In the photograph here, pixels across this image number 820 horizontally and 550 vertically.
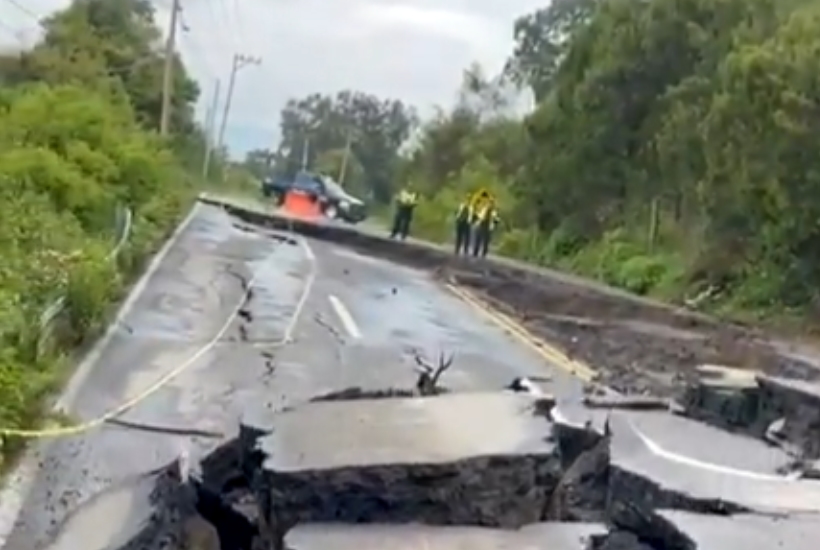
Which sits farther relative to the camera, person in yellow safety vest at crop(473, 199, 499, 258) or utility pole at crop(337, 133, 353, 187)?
utility pole at crop(337, 133, 353, 187)

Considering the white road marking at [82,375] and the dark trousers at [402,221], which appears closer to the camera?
the white road marking at [82,375]

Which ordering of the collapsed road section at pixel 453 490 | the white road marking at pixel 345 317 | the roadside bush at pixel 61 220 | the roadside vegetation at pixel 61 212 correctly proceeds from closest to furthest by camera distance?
the collapsed road section at pixel 453 490
the roadside bush at pixel 61 220
the roadside vegetation at pixel 61 212
the white road marking at pixel 345 317

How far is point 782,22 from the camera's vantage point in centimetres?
3262

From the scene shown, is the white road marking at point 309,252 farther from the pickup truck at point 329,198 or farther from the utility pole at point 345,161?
the utility pole at point 345,161

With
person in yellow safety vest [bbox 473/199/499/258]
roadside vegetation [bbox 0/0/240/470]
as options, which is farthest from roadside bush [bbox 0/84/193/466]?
person in yellow safety vest [bbox 473/199/499/258]

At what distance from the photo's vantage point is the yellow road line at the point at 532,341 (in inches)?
675

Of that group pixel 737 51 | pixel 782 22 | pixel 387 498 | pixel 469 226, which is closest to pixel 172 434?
pixel 387 498

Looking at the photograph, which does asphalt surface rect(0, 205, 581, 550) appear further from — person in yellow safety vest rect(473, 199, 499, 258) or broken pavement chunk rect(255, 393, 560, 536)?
person in yellow safety vest rect(473, 199, 499, 258)

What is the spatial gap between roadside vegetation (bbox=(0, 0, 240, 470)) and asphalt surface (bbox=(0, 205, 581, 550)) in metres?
0.43

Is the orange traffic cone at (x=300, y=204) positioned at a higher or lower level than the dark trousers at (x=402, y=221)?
lower

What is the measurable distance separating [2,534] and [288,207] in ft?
180

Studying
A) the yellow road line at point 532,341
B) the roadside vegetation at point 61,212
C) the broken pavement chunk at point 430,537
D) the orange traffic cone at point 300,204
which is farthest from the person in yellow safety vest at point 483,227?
the broken pavement chunk at point 430,537

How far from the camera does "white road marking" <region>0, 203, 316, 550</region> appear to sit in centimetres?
874

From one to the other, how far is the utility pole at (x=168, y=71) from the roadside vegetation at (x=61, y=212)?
4383mm
